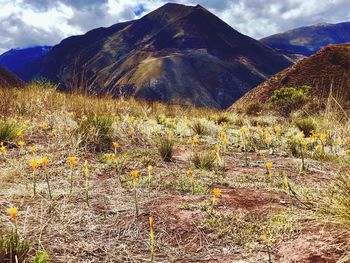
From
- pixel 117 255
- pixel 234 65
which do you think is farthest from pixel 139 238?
pixel 234 65

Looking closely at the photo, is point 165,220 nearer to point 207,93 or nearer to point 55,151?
point 55,151

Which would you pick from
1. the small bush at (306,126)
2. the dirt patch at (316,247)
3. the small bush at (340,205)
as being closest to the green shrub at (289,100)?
the small bush at (306,126)

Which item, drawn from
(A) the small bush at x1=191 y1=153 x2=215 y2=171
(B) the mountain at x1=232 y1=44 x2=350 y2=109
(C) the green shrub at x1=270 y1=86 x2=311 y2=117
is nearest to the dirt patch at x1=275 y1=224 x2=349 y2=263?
(A) the small bush at x1=191 y1=153 x2=215 y2=171

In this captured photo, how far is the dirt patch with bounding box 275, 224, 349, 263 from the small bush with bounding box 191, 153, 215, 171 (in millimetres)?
2535

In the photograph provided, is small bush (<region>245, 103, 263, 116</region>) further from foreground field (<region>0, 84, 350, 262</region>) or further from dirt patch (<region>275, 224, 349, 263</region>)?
dirt patch (<region>275, 224, 349, 263</region>)

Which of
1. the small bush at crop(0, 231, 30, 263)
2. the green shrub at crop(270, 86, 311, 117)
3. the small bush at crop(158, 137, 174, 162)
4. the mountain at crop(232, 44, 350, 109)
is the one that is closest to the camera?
the small bush at crop(0, 231, 30, 263)

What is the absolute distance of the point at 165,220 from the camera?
3297mm

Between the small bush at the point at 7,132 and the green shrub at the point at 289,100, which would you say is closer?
the small bush at the point at 7,132

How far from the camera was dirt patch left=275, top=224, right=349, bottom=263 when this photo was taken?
2443mm

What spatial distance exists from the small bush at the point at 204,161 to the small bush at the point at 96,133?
6.38ft

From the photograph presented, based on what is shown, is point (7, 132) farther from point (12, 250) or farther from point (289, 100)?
point (289, 100)

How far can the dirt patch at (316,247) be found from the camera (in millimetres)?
2443

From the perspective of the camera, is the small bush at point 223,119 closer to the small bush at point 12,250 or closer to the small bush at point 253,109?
the small bush at point 253,109

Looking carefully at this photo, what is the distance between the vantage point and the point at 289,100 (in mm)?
17406
